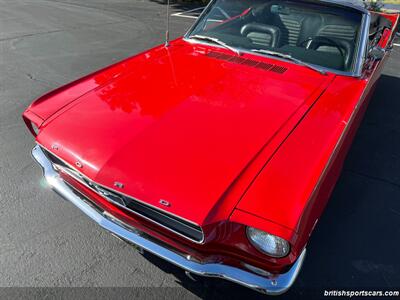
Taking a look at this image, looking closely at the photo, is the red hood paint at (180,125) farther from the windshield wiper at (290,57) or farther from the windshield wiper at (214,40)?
the windshield wiper at (214,40)

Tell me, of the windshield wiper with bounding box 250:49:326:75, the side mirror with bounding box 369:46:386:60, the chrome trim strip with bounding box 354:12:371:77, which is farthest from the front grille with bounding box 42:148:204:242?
the side mirror with bounding box 369:46:386:60

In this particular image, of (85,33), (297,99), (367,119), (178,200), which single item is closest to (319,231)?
(297,99)

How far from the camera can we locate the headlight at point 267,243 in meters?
1.53

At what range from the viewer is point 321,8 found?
2.89 metres

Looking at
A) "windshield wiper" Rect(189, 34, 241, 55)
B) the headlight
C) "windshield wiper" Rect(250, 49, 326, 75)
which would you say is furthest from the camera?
"windshield wiper" Rect(189, 34, 241, 55)

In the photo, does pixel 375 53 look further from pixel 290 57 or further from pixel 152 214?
pixel 152 214

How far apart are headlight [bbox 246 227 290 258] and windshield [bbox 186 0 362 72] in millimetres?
1710

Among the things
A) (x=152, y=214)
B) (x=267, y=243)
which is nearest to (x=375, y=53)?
(x=267, y=243)

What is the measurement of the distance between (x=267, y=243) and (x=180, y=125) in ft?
2.81

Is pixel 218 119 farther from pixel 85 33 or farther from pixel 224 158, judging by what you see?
pixel 85 33

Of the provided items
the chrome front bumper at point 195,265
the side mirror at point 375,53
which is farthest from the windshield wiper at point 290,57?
the chrome front bumper at point 195,265

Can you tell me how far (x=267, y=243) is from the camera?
1.55 meters

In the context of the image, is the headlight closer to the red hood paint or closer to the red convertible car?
the red convertible car

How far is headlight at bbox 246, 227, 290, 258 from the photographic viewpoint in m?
1.53
